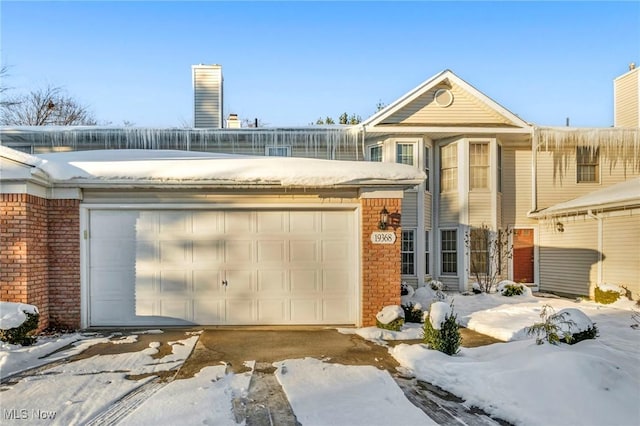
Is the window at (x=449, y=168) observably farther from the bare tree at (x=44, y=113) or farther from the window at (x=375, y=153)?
the bare tree at (x=44, y=113)

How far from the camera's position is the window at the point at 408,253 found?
1203 cm

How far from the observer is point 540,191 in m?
12.8

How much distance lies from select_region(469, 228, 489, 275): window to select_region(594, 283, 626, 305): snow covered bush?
2.94 meters

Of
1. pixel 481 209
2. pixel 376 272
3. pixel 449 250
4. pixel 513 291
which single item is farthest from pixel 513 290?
pixel 376 272

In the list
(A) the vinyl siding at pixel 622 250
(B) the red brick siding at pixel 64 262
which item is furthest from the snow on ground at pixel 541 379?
(B) the red brick siding at pixel 64 262

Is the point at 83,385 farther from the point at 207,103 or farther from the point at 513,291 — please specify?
the point at 207,103

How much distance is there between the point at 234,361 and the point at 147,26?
847 cm

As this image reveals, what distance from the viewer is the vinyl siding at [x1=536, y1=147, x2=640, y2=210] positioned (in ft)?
42.1

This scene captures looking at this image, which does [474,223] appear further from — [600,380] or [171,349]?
[171,349]

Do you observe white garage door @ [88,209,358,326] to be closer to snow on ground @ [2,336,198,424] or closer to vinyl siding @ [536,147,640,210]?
snow on ground @ [2,336,198,424]

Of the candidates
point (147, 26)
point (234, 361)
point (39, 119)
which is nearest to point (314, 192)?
point (234, 361)

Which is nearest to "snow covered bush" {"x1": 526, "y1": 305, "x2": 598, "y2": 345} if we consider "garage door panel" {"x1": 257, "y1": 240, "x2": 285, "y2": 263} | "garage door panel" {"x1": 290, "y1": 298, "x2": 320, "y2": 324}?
"garage door panel" {"x1": 290, "y1": 298, "x2": 320, "y2": 324}

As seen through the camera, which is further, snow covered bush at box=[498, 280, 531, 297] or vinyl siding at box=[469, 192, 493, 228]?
vinyl siding at box=[469, 192, 493, 228]

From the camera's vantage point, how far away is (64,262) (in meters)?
6.75
